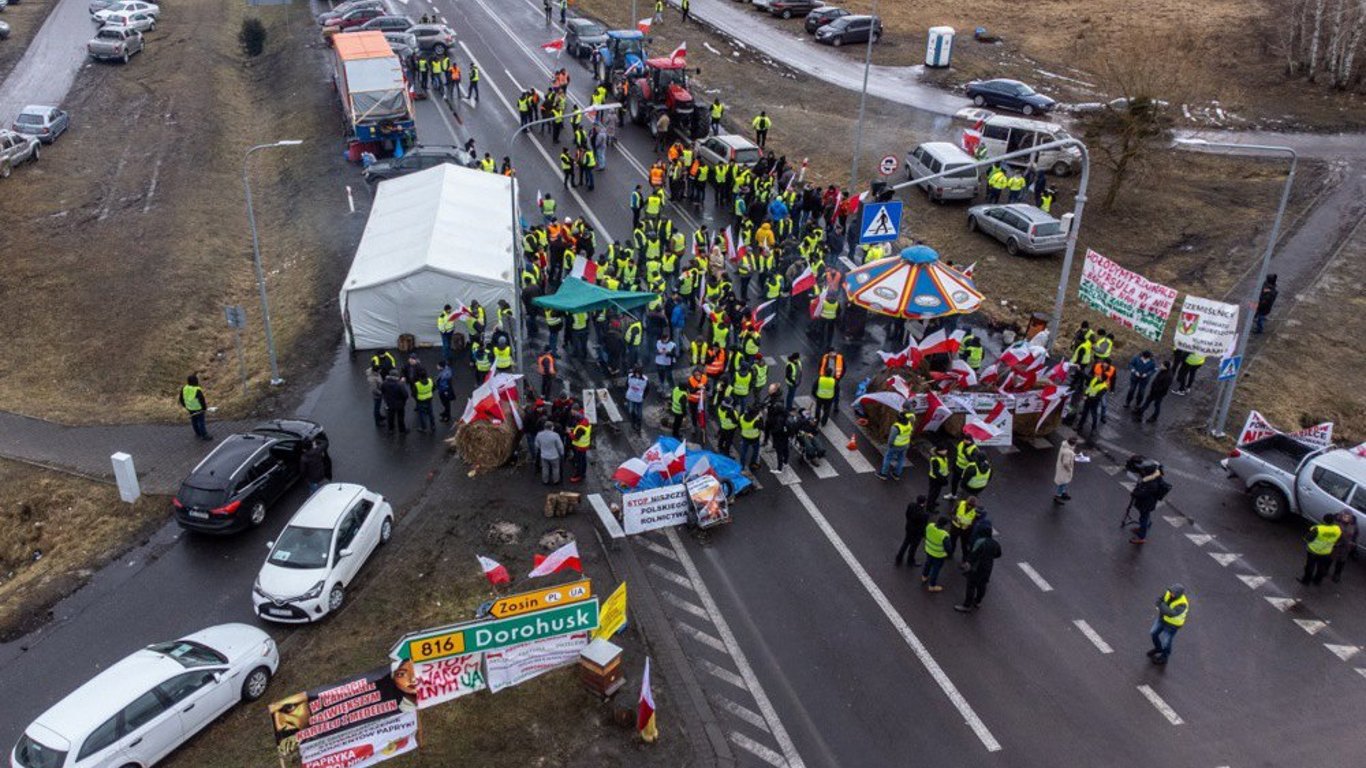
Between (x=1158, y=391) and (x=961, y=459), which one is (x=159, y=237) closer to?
(x=961, y=459)

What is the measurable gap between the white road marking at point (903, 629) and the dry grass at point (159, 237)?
47.3 feet

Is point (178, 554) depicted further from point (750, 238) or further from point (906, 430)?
point (750, 238)

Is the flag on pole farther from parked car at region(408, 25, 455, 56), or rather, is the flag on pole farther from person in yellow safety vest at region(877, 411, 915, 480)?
parked car at region(408, 25, 455, 56)

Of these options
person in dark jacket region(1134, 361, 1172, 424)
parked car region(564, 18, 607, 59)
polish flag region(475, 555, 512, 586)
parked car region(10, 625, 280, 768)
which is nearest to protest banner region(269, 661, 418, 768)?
parked car region(10, 625, 280, 768)

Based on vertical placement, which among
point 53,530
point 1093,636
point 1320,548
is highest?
point 1320,548

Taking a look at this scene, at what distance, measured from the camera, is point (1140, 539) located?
2016 cm

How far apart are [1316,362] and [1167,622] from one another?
15109mm

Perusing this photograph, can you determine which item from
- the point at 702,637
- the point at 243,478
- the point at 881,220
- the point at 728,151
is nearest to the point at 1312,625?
the point at 702,637

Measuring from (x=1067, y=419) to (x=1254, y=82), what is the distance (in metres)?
36.0

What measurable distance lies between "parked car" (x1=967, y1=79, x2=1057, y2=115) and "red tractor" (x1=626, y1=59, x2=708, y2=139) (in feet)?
47.2

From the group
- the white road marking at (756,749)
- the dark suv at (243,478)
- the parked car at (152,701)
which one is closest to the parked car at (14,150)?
the dark suv at (243,478)

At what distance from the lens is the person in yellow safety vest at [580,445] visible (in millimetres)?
21266

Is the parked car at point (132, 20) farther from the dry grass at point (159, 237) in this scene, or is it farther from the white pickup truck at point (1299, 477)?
the white pickup truck at point (1299, 477)

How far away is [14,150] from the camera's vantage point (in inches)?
1631
